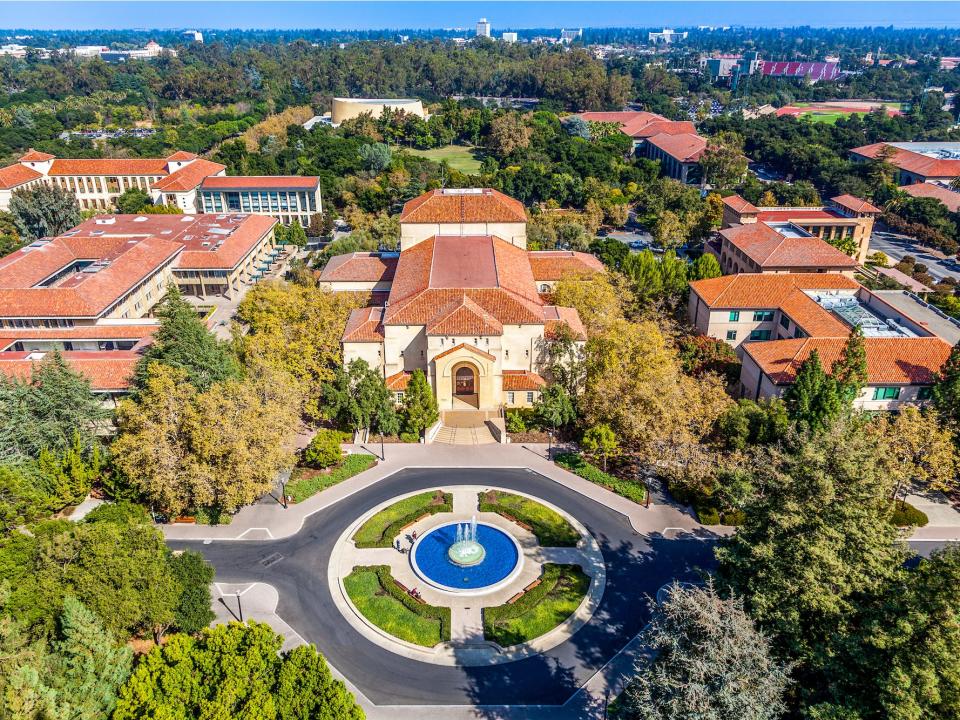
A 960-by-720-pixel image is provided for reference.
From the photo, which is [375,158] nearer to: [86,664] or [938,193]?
[938,193]

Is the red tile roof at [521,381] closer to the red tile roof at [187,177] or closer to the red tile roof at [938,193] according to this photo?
the red tile roof at [187,177]

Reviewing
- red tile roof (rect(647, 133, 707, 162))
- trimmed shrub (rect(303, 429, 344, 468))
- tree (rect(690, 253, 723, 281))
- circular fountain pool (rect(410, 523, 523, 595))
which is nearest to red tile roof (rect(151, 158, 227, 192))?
trimmed shrub (rect(303, 429, 344, 468))

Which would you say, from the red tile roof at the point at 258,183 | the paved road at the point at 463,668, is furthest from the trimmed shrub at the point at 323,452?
the red tile roof at the point at 258,183

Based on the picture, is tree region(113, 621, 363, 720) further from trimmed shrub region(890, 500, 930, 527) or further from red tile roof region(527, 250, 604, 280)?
red tile roof region(527, 250, 604, 280)

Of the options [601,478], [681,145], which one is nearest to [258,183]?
[601,478]

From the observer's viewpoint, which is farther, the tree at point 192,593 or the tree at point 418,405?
the tree at point 418,405
